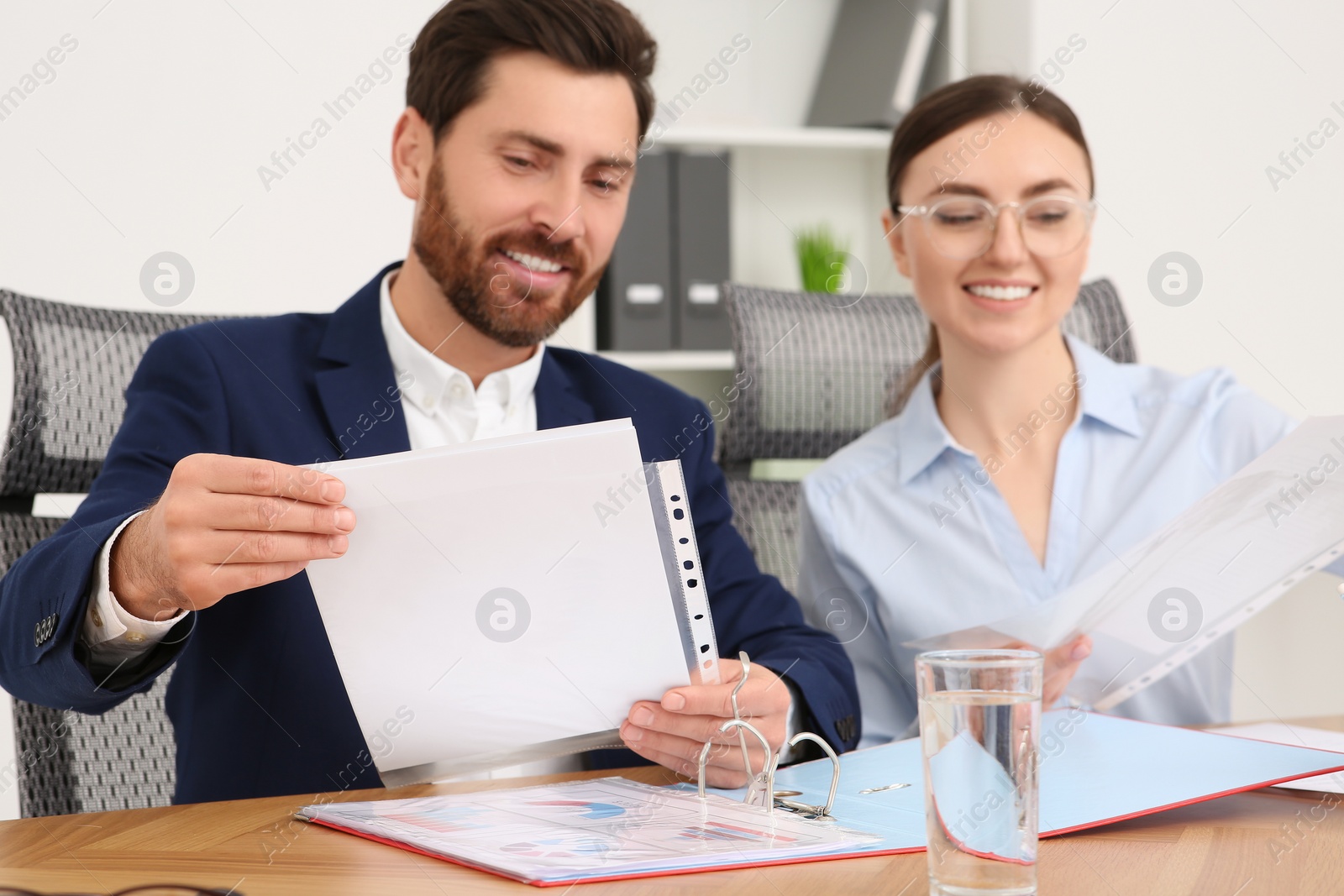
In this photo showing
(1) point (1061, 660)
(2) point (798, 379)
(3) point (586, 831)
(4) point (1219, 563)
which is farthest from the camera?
(2) point (798, 379)

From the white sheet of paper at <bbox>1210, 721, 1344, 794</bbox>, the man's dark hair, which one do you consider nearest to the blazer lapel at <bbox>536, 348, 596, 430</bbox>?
the man's dark hair

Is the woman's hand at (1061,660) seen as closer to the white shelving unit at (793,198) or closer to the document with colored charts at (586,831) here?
the document with colored charts at (586,831)

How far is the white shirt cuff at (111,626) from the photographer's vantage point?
893 millimetres

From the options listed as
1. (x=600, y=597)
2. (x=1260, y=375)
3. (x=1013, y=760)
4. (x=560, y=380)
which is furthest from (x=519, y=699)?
(x=1260, y=375)

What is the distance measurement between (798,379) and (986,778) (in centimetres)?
114

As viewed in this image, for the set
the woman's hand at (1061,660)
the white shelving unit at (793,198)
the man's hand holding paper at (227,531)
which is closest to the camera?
the man's hand holding paper at (227,531)

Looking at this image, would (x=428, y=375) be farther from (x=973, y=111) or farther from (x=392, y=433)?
(x=973, y=111)

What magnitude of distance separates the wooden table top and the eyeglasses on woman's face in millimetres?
809

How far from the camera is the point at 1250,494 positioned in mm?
949

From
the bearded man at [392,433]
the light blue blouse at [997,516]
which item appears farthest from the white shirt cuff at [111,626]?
the light blue blouse at [997,516]

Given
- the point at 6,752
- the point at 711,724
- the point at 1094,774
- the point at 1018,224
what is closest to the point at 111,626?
the point at 711,724

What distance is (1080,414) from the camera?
1527mm

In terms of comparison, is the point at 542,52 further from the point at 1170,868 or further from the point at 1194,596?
the point at 1170,868

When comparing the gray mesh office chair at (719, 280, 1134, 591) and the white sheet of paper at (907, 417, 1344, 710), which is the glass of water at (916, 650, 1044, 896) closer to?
the white sheet of paper at (907, 417, 1344, 710)
